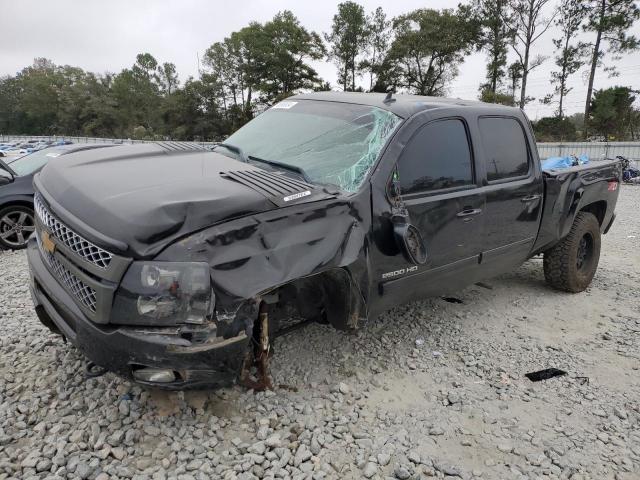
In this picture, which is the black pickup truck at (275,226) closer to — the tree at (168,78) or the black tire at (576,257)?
the black tire at (576,257)

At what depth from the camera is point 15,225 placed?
5.99 m

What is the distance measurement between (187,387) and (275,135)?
1.99 metres

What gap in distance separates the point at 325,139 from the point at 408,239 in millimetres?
928

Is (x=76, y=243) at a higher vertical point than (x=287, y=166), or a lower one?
lower

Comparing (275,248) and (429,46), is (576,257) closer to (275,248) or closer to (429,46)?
(275,248)

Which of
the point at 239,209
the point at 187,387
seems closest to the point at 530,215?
the point at 239,209

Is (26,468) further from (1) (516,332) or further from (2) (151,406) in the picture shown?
(1) (516,332)

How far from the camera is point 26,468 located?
212cm

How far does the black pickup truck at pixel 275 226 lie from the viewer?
1.95 m

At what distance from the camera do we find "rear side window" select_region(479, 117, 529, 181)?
3555 millimetres

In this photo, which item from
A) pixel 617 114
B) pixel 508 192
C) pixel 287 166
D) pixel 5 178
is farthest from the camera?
pixel 617 114

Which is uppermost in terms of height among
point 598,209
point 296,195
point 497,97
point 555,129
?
point 497,97

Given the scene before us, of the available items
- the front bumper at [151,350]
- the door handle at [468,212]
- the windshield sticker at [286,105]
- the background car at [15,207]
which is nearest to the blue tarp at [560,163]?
the door handle at [468,212]

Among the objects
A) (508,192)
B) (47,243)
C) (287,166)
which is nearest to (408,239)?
(287,166)
